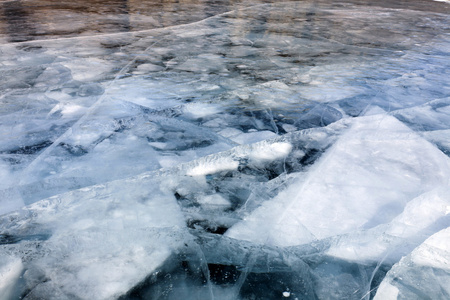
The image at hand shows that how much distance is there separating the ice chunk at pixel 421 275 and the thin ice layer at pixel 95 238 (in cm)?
58

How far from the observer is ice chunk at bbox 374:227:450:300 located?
2.87 ft

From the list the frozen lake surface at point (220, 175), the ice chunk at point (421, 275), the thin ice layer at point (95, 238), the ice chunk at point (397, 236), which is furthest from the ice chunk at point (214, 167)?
the ice chunk at point (421, 275)

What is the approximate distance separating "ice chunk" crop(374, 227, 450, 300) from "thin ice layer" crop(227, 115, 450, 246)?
0.16 m

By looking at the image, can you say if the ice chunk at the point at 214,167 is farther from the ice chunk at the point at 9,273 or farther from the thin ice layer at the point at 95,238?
the ice chunk at the point at 9,273

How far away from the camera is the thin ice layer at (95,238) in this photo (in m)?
0.89

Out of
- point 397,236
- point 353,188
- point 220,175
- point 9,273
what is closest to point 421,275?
point 397,236

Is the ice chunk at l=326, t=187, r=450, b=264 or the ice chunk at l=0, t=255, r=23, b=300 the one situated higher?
the ice chunk at l=326, t=187, r=450, b=264

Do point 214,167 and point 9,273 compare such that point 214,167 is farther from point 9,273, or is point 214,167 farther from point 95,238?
point 9,273

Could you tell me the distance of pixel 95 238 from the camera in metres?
1.02

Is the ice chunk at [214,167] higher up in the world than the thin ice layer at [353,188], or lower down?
lower down

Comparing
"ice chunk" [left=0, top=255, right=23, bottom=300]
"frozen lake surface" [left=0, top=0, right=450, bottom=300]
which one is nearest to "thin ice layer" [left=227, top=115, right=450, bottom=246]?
"frozen lake surface" [left=0, top=0, right=450, bottom=300]

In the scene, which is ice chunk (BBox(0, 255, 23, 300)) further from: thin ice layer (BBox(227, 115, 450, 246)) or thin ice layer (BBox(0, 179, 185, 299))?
thin ice layer (BBox(227, 115, 450, 246))

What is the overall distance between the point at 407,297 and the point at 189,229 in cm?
61

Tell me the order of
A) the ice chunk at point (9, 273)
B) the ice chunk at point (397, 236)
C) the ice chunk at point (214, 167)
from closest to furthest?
the ice chunk at point (9, 273), the ice chunk at point (397, 236), the ice chunk at point (214, 167)
